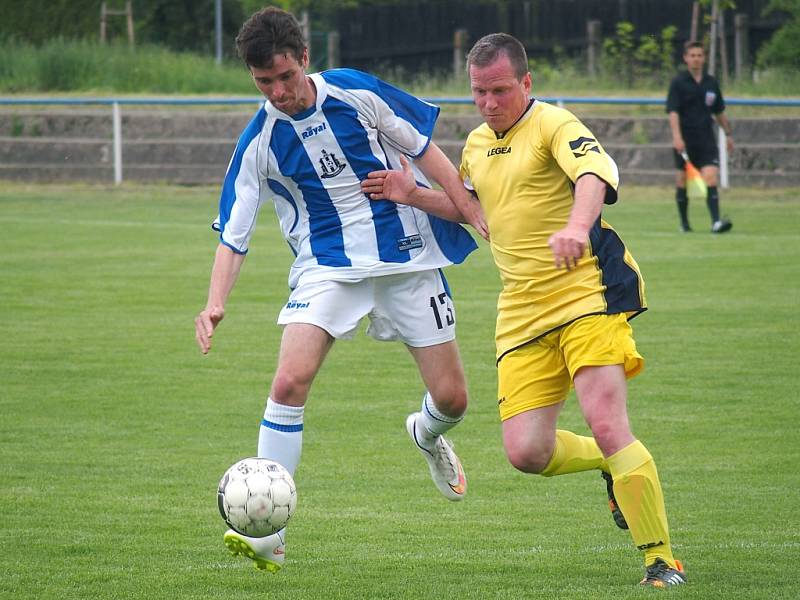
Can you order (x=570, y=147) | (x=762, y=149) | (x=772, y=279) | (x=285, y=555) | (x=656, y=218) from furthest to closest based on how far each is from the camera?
(x=762, y=149)
(x=656, y=218)
(x=772, y=279)
(x=285, y=555)
(x=570, y=147)

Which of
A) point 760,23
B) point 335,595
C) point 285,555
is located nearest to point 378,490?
point 285,555

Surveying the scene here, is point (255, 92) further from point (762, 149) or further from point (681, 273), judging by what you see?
point (681, 273)

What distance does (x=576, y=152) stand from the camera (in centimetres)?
488

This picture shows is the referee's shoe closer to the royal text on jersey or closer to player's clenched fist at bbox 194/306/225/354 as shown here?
the royal text on jersey

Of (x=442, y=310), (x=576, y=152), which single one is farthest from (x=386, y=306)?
(x=576, y=152)

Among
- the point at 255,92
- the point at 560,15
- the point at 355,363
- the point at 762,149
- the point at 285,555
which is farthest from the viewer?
the point at 560,15

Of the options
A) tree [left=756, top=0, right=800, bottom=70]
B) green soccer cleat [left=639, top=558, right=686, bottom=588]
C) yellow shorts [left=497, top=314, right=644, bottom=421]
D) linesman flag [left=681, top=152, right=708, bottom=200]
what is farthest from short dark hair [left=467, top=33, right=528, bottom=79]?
tree [left=756, top=0, right=800, bottom=70]

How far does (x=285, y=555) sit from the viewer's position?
5.55m

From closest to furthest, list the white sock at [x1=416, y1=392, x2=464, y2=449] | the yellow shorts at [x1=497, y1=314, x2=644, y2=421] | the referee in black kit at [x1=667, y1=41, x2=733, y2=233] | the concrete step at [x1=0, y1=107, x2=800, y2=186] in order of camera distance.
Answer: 1. the yellow shorts at [x1=497, y1=314, x2=644, y2=421]
2. the white sock at [x1=416, y1=392, x2=464, y2=449]
3. the referee in black kit at [x1=667, y1=41, x2=733, y2=233]
4. the concrete step at [x1=0, y1=107, x2=800, y2=186]

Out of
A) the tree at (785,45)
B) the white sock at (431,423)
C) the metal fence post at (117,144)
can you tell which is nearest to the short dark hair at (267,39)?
the white sock at (431,423)

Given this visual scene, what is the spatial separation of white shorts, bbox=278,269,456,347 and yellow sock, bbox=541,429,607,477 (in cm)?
76

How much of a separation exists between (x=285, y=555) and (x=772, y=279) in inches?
339

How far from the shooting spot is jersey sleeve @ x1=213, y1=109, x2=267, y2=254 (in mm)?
5730

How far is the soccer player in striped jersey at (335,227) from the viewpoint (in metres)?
5.54
